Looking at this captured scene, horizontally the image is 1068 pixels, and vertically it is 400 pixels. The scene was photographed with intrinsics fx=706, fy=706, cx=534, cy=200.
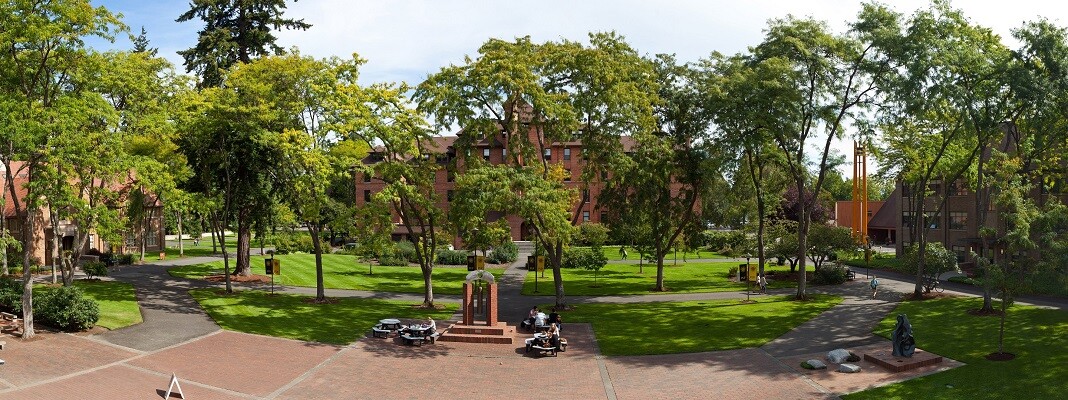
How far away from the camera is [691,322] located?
103 feet

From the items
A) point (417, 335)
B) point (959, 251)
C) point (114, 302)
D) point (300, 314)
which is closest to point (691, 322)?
point (417, 335)

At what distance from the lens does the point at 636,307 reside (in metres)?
36.7

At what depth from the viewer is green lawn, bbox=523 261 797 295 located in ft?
146

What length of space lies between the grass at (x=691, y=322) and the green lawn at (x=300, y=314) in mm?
8149

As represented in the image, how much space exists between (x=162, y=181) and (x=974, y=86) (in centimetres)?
3384

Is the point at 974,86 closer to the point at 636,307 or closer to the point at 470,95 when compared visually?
the point at 636,307

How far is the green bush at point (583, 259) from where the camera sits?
4972 cm

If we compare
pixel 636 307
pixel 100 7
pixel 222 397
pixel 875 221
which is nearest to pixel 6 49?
pixel 100 7

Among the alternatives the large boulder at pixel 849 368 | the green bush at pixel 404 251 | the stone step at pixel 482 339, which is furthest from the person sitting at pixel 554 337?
the green bush at pixel 404 251

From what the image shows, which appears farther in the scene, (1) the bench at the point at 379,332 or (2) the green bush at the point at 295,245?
(2) the green bush at the point at 295,245

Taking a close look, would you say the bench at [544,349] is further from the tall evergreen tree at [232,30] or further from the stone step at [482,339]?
the tall evergreen tree at [232,30]

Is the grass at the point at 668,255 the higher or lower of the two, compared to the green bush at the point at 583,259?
lower

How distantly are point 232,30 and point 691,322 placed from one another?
33.9 m

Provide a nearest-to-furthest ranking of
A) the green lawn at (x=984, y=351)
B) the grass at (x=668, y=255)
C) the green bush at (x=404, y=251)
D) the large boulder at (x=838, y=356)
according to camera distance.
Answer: the green lawn at (x=984, y=351) < the large boulder at (x=838, y=356) < the green bush at (x=404, y=251) < the grass at (x=668, y=255)
